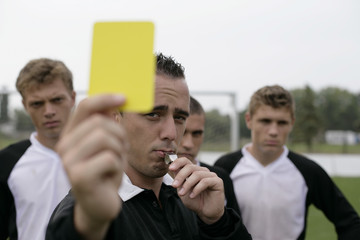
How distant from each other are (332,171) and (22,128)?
51.8ft

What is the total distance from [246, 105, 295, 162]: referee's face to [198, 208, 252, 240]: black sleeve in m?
1.86

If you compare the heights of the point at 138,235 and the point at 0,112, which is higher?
the point at 138,235

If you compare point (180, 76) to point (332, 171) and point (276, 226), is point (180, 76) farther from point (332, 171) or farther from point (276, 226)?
point (332, 171)

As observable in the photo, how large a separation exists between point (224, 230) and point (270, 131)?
193 cm

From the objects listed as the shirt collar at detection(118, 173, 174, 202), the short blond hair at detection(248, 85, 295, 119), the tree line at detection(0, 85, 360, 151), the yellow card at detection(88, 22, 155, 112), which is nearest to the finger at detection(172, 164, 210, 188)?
the shirt collar at detection(118, 173, 174, 202)

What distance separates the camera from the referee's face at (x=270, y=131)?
3.36 meters

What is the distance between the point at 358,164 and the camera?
2245 cm

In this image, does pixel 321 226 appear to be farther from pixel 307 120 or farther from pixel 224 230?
pixel 307 120

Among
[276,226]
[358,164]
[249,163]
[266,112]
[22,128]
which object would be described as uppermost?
[266,112]

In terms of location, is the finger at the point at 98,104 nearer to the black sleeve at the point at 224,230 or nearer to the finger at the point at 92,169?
the finger at the point at 92,169

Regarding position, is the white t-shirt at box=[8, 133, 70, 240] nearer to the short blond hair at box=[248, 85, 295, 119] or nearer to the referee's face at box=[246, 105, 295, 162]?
the referee's face at box=[246, 105, 295, 162]

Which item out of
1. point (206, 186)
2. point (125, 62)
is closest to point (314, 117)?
point (206, 186)

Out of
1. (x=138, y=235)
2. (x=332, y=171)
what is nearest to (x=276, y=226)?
(x=138, y=235)

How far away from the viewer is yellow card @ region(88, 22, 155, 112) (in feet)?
2.72
